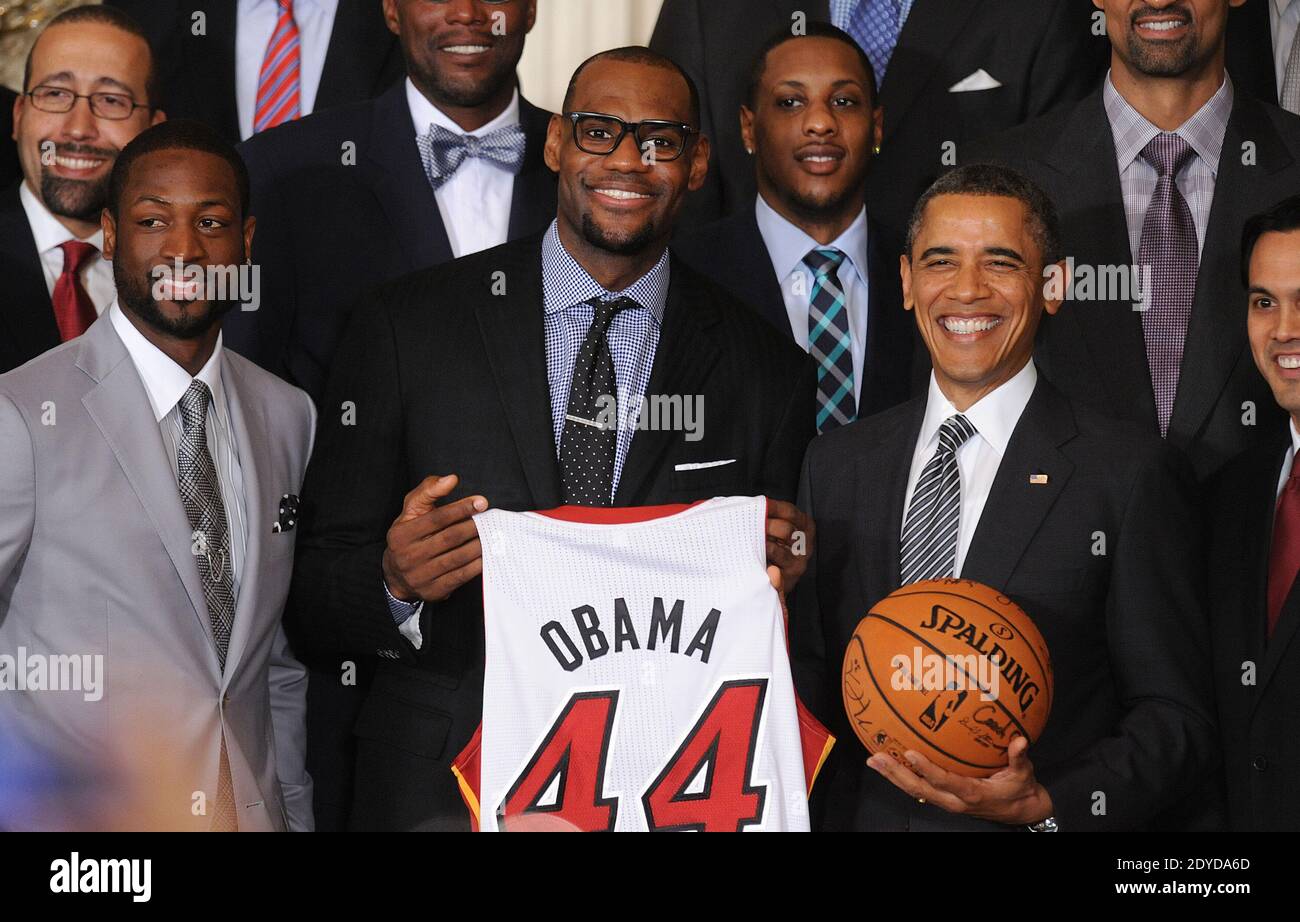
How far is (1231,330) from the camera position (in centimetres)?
410

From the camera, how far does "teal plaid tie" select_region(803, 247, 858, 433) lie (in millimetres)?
4324

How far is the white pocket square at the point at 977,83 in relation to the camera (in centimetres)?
470

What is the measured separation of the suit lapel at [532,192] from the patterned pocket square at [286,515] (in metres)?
1.00

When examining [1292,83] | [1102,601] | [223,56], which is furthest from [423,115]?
[1292,83]

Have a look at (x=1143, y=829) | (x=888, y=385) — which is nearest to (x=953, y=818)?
(x=1143, y=829)

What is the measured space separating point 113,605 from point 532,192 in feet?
5.26

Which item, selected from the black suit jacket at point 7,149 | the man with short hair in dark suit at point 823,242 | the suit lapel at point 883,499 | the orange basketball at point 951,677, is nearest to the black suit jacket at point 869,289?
the man with short hair in dark suit at point 823,242


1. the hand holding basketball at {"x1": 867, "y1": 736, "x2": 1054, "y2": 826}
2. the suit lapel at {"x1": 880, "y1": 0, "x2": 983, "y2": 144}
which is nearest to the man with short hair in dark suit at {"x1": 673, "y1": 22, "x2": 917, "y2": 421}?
the suit lapel at {"x1": 880, "y1": 0, "x2": 983, "y2": 144}

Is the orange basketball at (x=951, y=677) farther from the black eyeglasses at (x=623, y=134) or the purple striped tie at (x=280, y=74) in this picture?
the purple striped tie at (x=280, y=74)

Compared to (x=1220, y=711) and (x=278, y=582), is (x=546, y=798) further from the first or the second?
(x=1220, y=711)

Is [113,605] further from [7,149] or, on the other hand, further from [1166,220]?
[1166,220]

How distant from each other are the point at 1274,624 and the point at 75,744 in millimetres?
2477

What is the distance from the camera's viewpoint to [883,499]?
3701 mm

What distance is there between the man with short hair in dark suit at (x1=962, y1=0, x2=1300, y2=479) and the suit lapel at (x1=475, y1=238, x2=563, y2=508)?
4.14ft
